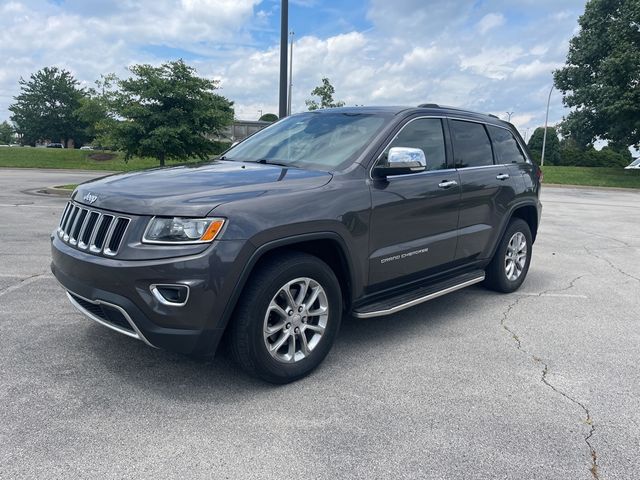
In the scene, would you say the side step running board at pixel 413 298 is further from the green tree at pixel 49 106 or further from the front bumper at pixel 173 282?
the green tree at pixel 49 106

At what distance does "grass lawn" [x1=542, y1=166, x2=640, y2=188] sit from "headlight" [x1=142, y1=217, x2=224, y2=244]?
1068 inches

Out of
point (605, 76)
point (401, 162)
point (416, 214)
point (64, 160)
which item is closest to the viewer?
point (401, 162)

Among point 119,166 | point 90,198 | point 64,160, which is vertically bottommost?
point 119,166

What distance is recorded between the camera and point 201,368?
3578mm

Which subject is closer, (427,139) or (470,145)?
(427,139)

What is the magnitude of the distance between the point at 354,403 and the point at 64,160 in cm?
3485

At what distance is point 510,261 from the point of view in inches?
222

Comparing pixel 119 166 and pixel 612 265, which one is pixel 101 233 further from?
pixel 119 166

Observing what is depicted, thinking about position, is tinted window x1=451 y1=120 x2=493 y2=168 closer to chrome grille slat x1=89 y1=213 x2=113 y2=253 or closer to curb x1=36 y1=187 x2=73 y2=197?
chrome grille slat x1=89 y1=213 x2=113 y2=253

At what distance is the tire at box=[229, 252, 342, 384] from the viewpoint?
307cm

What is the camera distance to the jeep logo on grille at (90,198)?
326cm

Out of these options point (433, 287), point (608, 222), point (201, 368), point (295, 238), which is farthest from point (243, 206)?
point (608, 222)

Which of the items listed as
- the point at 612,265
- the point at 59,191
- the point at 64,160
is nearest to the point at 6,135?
the point at 64,160

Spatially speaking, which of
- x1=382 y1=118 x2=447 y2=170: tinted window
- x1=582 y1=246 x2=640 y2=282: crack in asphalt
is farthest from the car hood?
x1=582 y1=246 x2=640 y2=282: crack in asphalt
